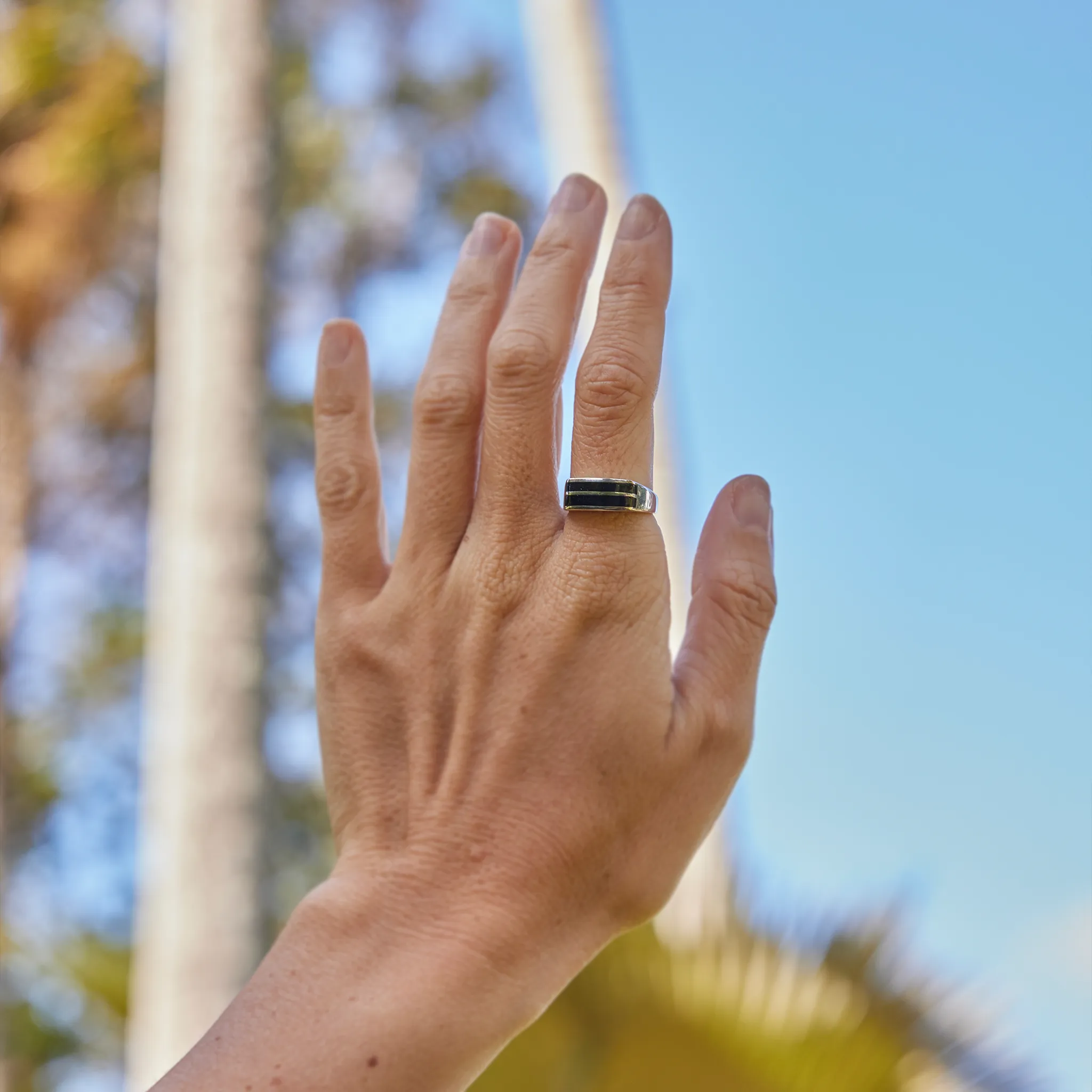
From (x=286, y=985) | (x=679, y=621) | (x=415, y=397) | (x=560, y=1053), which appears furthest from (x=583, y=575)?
(x=679, y=621)

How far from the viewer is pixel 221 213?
4949 millimetres

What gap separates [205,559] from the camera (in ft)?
14.7

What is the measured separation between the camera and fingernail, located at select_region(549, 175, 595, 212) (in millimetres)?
1346

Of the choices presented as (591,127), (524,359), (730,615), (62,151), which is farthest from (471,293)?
(62,151)

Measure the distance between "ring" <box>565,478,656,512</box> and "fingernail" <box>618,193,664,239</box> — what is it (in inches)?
10.8

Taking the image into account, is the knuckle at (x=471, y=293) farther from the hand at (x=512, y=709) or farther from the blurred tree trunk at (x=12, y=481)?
the blurred tree trunk at (x=12, y=481)

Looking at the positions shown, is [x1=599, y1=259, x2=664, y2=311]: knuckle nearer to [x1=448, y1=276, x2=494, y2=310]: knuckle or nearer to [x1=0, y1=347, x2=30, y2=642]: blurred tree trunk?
[x1=448, y1=276, x2=494, y2=310]: knuckle

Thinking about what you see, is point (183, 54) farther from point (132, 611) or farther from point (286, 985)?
point (132, 611)

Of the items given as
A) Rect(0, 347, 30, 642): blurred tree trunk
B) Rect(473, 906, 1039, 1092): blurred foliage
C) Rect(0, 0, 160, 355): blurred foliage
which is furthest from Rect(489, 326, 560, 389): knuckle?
Rect(0, 0, 160, 355): blurred foliage

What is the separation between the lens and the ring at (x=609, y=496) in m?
1.15

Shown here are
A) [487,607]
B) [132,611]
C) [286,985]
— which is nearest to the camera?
[286,985]

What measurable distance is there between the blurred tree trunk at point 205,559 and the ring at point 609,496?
3206 mm

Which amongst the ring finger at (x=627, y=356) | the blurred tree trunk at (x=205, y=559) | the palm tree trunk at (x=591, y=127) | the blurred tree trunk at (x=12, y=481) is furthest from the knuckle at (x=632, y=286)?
the blurred tree trunk at (x=12, y=481)

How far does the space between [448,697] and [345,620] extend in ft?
0.57
